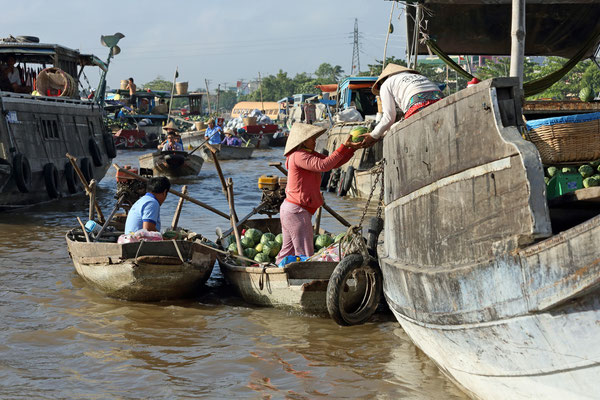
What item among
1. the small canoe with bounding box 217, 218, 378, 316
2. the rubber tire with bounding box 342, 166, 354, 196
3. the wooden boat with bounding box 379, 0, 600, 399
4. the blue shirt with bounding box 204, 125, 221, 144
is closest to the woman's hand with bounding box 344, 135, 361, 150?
the wooden boat with bounding box 379, 0, 600, 399

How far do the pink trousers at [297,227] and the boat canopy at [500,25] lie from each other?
2642 mm

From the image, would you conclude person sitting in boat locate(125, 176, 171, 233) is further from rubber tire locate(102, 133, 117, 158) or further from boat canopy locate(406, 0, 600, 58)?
rubber tire locate(102, 133, 117, 158)

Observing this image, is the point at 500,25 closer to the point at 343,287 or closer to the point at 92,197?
the point at 343,287

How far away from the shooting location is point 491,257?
10.8 feet

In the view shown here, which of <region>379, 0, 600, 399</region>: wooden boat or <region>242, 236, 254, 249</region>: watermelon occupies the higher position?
<region>379, 0, 600, 399</region>: wooden boat

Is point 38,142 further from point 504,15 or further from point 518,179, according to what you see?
point 518,179

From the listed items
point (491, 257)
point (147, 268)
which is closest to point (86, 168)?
point (147, 268)

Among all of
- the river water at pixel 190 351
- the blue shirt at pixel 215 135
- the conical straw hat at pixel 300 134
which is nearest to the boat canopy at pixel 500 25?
the conical straw hat at pixel 300 134

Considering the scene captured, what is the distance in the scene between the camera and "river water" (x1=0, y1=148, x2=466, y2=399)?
4.98 meters

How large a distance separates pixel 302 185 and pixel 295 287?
0.93 meters

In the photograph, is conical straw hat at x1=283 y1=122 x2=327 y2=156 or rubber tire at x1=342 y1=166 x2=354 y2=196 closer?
conical straw hat at x1=283 y1=122 x2=327 y2=156

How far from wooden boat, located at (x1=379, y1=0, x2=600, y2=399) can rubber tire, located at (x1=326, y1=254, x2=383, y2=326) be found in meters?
0.84

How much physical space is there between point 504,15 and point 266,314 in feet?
14.1

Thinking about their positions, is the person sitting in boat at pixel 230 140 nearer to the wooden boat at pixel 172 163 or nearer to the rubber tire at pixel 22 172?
the wooden boat at pixel 172 163
